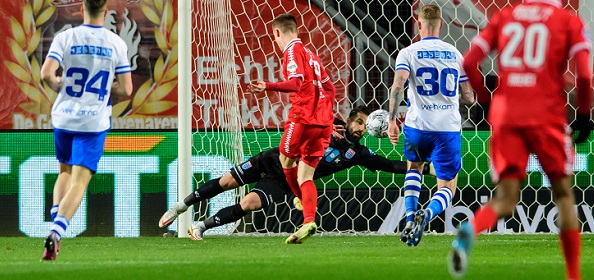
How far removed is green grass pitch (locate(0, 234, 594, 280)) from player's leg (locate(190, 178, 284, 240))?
126mm

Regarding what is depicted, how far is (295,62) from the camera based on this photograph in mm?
8156

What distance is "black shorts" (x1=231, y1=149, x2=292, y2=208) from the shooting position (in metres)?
9.11

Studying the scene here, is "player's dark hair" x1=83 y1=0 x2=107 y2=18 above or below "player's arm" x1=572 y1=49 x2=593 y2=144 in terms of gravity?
above

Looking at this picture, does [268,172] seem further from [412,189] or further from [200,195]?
[412,189]

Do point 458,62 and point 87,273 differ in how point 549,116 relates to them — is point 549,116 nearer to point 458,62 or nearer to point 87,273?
point 87,273

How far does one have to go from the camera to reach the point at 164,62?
32.1 feet

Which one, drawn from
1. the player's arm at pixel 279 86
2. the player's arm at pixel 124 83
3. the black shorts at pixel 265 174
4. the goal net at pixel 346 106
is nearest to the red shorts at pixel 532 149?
the player's arm at pixel 124 83

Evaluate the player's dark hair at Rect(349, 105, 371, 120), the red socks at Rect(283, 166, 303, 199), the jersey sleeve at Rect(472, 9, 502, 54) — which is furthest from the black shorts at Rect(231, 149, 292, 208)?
the jersey sleeve at Rect(472, 9, 502, 54)

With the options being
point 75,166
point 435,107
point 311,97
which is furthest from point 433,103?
point 75,166

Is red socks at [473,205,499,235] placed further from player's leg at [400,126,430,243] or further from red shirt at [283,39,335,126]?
red shirt at [283,39,335,126]

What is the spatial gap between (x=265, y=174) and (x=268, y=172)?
3 cm

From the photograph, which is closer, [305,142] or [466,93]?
[466,93]

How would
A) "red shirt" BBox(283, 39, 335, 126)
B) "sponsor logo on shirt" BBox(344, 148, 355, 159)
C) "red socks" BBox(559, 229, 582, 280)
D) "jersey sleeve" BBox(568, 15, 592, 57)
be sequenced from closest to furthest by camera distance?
"red socks" BBox(559, 229, 582, 280) < "jersey sleeve" BBox(568, 15, 592, 57) < "red shirt" BBox(283, 39, 335, 126) < "sponsor logo on shirt" BBox(344, 148, 355, 159)

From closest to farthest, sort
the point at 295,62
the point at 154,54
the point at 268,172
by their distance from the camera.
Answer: the point at 295,62 → the point at 268,172 → the point at 154,54
